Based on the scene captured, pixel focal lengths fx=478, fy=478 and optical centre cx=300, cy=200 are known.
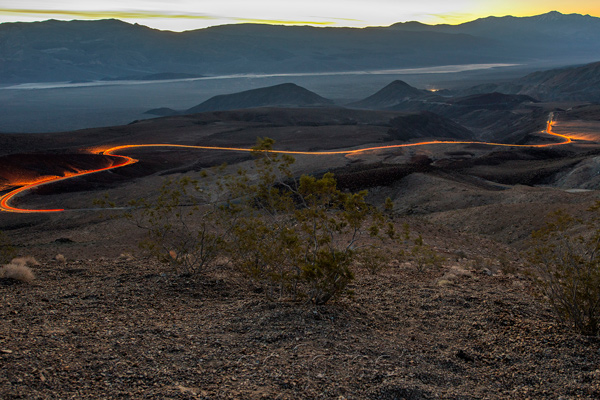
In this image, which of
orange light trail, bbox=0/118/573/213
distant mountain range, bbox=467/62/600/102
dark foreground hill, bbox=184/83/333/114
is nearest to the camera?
orange light trail, bbox=0/118/573/213

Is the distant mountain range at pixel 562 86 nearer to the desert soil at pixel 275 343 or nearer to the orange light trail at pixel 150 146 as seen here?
the orange light trail at pixel 150 146

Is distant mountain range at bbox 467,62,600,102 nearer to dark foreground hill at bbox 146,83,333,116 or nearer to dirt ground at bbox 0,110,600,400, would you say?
dark foreground hill at bbox 146,83,333,116

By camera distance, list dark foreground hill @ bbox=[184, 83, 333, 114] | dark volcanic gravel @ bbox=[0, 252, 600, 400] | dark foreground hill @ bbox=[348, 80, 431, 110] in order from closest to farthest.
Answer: dark volcanic gravel @ bbox=[0, 252, 600, 400] → dark foreground hill @ bbox=[348, 80, 431, 110] → dark foreground hill @ bbox=[184, 83, 333, 114]

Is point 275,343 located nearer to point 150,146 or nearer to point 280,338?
point 280,338

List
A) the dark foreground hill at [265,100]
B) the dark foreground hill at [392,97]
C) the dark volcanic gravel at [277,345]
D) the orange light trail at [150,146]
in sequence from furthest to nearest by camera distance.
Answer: the dark foreground hill at [265,100], the dark foreground hill at [392,97], the orange light trail at [150,146], the dark volcanic gravel at [277,345]

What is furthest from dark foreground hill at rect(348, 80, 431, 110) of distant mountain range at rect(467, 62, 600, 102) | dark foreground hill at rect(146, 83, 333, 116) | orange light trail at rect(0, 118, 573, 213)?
orange light trail at rect(0, 118, 573, 213)

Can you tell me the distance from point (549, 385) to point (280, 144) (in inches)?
2477

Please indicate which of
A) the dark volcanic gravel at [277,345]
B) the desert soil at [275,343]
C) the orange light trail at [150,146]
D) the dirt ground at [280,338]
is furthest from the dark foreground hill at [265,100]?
the dark volcanic gravel at [277,345]

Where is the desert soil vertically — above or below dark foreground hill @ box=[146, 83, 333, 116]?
below

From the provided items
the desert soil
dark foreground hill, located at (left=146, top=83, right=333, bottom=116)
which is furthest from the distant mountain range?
the desert soil

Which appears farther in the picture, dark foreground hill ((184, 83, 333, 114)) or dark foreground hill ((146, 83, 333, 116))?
dark foreground hill ((184, 83, 333, 114))

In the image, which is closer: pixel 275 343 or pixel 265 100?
Result: pixel 275 343

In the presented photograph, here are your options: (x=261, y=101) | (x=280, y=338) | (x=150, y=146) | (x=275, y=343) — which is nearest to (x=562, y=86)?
(x=261, y=101)

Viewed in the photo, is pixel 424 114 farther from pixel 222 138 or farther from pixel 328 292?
pixel 328 292
